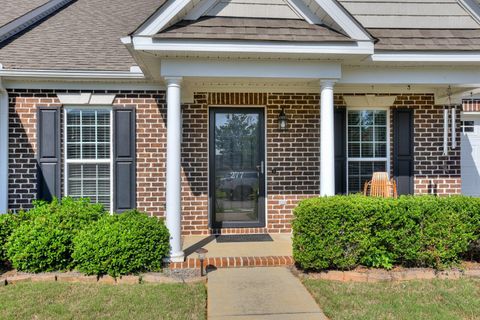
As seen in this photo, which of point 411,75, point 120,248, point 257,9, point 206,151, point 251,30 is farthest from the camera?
point 206,151

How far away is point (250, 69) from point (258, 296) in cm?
295

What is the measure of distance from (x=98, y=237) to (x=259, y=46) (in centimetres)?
315

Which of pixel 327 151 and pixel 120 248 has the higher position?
pixel 327 151

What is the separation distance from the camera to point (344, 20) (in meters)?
4.78

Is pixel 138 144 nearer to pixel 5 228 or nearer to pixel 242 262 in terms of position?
pixel 5 228

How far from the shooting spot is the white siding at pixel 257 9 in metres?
4.92

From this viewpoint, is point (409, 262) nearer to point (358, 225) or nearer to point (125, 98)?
point (358, 225)

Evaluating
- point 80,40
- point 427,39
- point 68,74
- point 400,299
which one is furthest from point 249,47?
point 80,40

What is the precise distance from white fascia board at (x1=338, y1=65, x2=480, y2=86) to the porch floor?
2.74 meters

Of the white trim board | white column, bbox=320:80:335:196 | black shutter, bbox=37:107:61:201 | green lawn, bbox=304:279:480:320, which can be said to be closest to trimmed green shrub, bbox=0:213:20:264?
black shutter, bbox=37:107:61:201

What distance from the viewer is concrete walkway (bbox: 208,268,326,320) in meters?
3.44

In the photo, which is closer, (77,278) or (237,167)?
(77,278)

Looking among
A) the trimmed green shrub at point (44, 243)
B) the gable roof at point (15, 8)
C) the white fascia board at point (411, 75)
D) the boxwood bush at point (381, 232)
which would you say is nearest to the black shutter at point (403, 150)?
the white fascia board at point (411, 75)

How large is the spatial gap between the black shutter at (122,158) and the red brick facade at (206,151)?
6.4 inches
